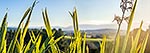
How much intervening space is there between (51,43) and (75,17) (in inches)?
4.4

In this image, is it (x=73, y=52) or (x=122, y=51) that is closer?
(x=122, y=51)

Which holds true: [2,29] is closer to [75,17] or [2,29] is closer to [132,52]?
[75,17]

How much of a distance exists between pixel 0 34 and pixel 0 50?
4cm

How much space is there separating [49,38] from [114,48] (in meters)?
0.18

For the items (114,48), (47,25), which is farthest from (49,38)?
(114,48)

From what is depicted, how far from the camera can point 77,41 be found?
86cm

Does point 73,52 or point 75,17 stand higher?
point 75,17

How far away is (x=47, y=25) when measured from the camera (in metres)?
0.81

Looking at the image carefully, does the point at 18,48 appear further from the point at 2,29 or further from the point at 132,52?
the point at 132,52

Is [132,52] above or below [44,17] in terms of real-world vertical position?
below

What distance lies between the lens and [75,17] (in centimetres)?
78

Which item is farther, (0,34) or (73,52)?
(73,52)

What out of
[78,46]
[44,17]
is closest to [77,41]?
[78,46]

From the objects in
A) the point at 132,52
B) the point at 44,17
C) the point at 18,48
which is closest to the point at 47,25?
the point at 44,17
